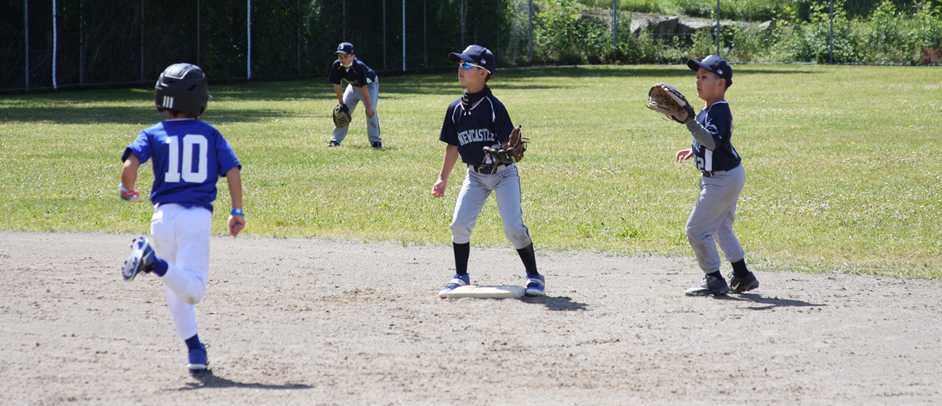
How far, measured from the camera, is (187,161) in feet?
14.1

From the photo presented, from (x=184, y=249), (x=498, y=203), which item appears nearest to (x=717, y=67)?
(x=498, y=203)

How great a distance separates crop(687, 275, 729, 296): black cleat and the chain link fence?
23.3 meters

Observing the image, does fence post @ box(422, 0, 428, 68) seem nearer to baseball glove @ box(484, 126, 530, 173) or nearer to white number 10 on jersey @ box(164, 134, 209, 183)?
baseball glove @ box(484, 126, 530, 173)

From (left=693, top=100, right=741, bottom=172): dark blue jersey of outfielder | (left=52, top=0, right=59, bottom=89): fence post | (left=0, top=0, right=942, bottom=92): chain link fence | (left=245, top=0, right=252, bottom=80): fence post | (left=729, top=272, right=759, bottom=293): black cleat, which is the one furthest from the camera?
(left=245, top=0, right=252, bottom=80): fence post

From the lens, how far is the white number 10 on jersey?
428cm

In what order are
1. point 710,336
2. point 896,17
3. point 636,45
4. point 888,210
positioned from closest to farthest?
point 710,336 < point 888,210 < point 896,17 < point 636,45

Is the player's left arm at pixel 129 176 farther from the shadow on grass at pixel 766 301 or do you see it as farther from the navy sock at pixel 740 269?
the navy sock at pixel 740 269

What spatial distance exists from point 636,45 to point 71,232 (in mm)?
40571

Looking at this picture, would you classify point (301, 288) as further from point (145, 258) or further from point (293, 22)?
point (293, 22)

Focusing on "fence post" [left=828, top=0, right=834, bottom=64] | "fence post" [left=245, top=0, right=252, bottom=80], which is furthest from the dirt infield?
"fence post" [left=828, top=0, right=834, bottom=64]

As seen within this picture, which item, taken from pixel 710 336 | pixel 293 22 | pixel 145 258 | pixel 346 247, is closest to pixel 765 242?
pixel 710 336

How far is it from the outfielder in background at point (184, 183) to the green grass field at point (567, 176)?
12.3 ft

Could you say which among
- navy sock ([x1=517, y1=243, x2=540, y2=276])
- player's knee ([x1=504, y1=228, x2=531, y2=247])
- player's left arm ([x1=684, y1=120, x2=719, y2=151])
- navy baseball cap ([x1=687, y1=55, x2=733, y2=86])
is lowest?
navy sock ([x1=517, y1=243, x2=540, y2=276])

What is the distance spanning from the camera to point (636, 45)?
46.1m
